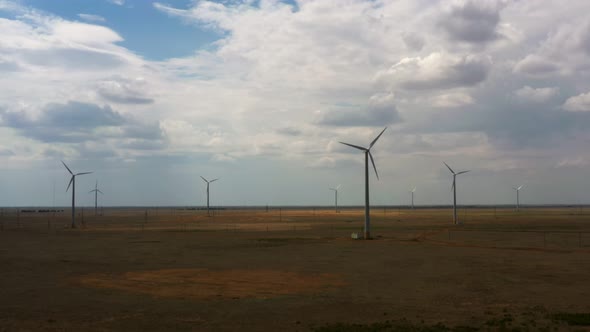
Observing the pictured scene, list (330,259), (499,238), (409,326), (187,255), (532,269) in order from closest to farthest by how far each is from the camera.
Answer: (409,326) → (532,269) → (330,259) → (187,255) → (499,238)

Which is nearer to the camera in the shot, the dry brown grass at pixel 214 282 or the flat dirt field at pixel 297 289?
the flat dirt field at pixel 297 289

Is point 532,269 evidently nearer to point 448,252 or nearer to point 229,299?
point 448,252

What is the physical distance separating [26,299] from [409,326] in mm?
19543

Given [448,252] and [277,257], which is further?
[448,252]

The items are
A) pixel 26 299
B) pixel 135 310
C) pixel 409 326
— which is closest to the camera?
pixel 409 326

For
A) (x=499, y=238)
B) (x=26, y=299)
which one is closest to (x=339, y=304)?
(x=26, y=299)

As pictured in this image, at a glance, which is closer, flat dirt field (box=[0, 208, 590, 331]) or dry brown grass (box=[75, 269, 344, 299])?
flat dirt field (box=[0, 208, 590, 331])

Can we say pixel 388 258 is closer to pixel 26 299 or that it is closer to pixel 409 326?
pixel 409 326

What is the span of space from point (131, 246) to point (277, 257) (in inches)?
809

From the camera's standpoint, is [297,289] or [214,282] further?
[214,282]

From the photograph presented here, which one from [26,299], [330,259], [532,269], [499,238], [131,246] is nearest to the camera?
[26,299]

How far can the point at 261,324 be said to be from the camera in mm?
21922

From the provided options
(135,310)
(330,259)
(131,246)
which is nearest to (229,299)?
(135,310)

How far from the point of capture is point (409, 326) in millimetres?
20641
